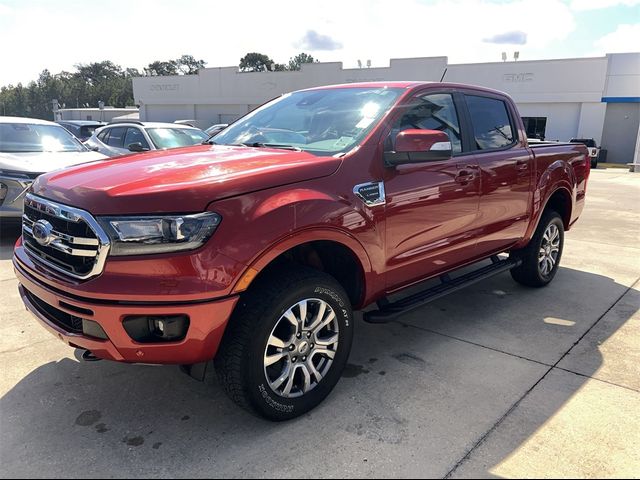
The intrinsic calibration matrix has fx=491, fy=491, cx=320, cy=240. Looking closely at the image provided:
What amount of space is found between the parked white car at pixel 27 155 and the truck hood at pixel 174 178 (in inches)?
158

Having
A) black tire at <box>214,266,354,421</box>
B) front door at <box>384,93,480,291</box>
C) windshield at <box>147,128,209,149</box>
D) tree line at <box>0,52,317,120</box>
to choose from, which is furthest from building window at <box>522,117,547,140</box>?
tree line at <box>0,52,317,120</box>

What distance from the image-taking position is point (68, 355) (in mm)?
3533

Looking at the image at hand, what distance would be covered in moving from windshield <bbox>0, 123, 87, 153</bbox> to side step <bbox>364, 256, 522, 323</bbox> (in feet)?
21.1

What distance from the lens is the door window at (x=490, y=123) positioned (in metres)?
4.15

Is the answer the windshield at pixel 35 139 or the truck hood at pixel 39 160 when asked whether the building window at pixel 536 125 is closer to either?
the windshield at pixel 35 139

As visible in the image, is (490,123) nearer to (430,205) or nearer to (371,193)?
(430,205)

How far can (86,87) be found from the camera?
9344cm

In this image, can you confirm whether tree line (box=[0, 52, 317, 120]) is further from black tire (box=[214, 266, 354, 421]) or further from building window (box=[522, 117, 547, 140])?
black tire (box=[214, 266, 354, 421])

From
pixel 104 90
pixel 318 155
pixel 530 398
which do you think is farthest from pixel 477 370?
pixel 104 90

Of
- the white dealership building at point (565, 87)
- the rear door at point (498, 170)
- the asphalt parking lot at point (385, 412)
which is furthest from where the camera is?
the white dealership building at point (565, 87)

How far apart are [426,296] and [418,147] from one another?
1.17 m

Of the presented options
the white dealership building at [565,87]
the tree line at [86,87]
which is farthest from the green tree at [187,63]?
the white dealership building at [565,87]

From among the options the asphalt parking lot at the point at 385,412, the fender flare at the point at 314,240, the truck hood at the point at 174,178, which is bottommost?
the asphalt parking lot at the point at 385,412

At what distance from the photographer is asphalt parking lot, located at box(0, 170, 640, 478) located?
7.98 ft
